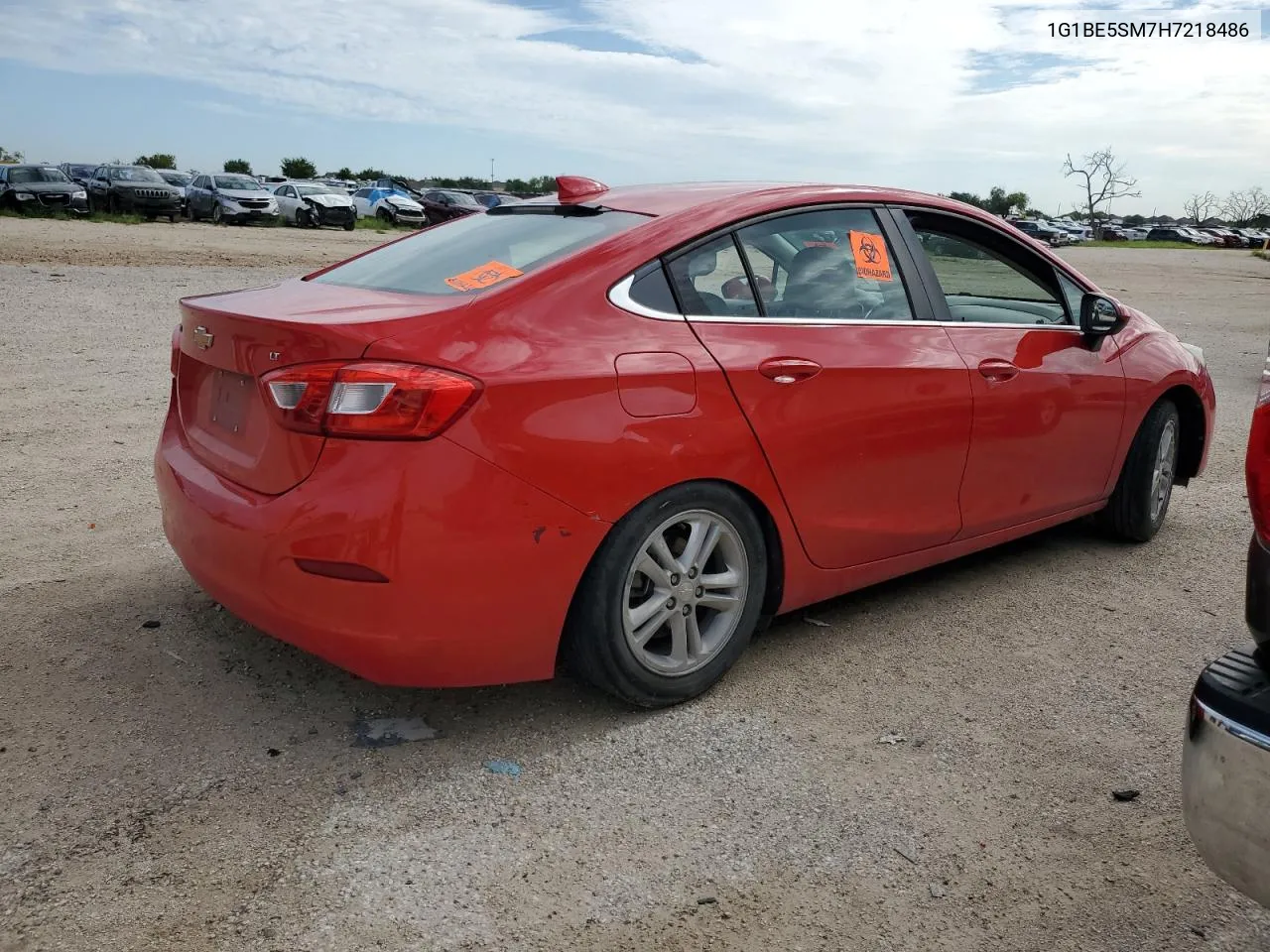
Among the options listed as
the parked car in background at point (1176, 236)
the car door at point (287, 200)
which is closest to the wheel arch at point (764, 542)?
the car door at point (287, 200)

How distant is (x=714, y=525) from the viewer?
3385 millimetres

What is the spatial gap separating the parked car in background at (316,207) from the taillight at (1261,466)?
34.6 metres

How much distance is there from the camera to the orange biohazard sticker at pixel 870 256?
3.90 meters

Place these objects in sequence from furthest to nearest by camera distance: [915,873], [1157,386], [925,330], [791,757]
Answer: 1. [1157,386]
2. [925,330]
3. [791,757]
4. [915,873]

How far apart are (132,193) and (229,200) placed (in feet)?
8.65

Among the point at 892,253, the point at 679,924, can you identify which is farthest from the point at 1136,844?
the point at 892,253

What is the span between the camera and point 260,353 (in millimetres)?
3027

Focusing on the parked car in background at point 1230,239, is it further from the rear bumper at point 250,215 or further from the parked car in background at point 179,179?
the parked car in background at point 179,179

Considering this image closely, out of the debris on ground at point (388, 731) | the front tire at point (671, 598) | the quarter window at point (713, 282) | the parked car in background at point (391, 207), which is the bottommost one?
the debris on ground at point (388, 731)

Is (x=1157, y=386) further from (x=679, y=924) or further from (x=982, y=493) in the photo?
(x=679, y=924)

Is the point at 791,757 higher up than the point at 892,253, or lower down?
lower down

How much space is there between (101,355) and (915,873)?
8.12 metres

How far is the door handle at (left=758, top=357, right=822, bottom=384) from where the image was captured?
3.43 meters

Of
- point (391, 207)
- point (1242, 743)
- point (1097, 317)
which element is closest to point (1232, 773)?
point (1242, 743)
